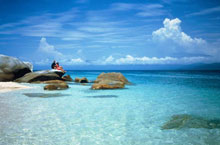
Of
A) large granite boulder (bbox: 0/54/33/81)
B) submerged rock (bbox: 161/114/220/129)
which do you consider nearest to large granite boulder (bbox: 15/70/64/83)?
large granite boulder (bbox: 0/54/33/81)

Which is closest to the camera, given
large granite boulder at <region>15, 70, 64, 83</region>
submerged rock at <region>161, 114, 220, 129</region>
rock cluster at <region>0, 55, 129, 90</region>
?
submerged rock at <region>161, 114, 220, 129</region>

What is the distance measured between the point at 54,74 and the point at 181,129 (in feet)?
59.9

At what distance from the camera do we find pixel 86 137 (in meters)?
5.02

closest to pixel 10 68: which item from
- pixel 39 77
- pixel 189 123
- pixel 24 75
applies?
pixel 24 75

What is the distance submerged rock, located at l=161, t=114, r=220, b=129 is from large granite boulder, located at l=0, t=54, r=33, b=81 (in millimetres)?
18977

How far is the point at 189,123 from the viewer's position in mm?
6340

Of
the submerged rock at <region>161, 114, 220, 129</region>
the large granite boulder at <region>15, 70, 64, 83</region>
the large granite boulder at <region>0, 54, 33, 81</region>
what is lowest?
the submerged rock at <region>161, 114, 220, 129</region>

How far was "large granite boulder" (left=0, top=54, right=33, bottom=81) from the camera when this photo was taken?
21.1 metres

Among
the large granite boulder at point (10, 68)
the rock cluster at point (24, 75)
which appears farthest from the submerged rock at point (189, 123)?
the large granite boulder at point (10, 68)

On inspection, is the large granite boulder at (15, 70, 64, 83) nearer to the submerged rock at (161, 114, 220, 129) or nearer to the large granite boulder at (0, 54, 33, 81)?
the large granite boulder at (0, 54, 33, 81)

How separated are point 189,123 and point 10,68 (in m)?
19.8

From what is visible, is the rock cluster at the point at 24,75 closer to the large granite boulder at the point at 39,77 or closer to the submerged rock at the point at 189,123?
the large granite boulder at the point at 39,77

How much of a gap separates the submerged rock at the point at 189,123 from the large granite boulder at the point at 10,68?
1898 cm

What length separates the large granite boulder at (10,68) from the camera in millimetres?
21125
